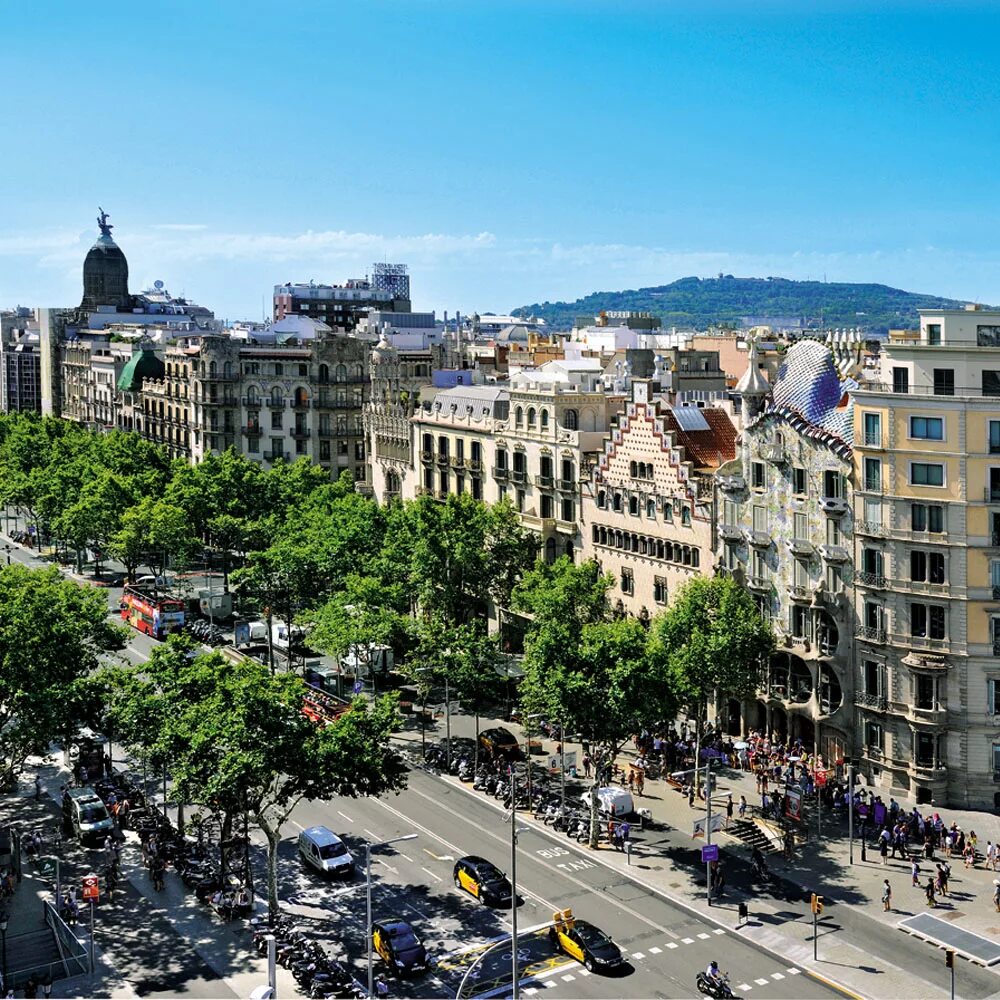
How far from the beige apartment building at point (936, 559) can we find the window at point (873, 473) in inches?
2.5

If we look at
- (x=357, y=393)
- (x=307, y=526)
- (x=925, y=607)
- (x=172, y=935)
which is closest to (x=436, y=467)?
(x=307, y=526)

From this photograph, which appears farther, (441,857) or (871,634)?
(871,634)

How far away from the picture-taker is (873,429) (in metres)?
82.9

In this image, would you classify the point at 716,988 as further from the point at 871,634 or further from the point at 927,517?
the point at 927,517

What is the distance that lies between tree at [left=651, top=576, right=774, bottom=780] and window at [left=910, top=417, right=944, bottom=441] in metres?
15.7

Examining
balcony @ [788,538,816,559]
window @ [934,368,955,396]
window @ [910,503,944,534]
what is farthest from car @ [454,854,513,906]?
window @ [934,368,955,396]

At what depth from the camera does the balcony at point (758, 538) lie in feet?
297

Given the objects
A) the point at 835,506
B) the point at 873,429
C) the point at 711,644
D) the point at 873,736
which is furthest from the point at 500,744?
the point at 873,429

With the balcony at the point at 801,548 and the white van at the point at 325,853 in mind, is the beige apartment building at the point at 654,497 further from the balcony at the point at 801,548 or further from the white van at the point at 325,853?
the white van at the point at 325,853

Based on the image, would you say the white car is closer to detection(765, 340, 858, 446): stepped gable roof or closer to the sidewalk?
the sidewalk

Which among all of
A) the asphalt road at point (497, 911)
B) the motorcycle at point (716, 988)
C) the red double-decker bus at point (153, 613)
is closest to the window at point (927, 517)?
the asphalt road at point (497, 911)

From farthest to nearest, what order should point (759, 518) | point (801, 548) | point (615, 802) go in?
point (759, 518)
point (801, 548)
point (615, 802)

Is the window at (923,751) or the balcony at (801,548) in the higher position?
the balcony at (801,548)

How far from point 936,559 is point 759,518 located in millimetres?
13941
